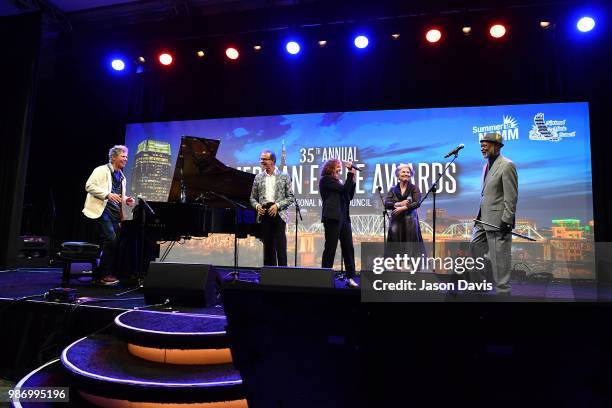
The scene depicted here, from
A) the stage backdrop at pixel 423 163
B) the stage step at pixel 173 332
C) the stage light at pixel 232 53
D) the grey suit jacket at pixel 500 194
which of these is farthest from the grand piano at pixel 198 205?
the grey suit jacket at pixel 500 194

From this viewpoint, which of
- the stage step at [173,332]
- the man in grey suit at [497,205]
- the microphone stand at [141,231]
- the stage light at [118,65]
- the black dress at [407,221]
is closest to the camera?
the stage step at [173,332]

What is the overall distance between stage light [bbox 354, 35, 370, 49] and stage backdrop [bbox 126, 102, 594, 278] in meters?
1.23

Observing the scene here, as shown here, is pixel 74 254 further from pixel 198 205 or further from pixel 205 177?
pixel 205 177

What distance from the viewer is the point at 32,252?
6.84 meters

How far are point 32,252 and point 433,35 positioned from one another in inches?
281

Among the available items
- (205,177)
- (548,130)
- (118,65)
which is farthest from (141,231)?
(548,130)

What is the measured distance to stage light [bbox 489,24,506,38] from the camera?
17.9 feet

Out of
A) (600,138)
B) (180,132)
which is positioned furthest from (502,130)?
(180,132)

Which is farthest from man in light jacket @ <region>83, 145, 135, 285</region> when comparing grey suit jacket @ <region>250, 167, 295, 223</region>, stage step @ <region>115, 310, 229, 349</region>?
stage step @ <region>115, 310, 229, 349</region>

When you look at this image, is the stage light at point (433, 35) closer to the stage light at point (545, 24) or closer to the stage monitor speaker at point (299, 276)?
the stage light at point (545, 24)

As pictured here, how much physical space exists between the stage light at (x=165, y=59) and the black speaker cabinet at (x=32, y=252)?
3.57 m

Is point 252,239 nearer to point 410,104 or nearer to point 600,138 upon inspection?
point 410,104

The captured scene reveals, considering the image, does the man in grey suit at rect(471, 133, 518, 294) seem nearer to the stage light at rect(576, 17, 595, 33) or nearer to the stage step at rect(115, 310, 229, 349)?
the stage step at rect(115, 310, 229, 349)

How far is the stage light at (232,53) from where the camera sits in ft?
20.9
